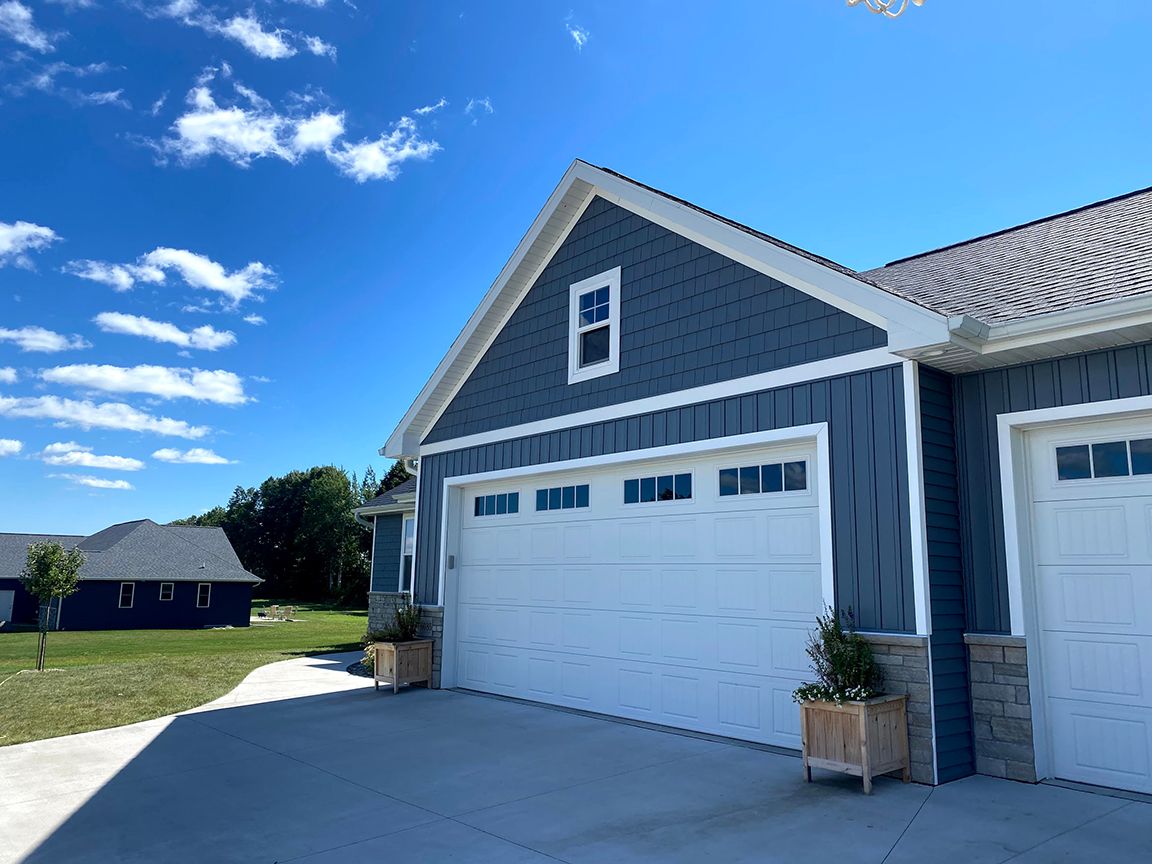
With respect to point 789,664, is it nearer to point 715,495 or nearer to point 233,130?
point 715,495

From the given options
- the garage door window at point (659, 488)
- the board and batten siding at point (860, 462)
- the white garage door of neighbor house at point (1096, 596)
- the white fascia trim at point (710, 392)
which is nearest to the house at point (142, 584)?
the white fascia trim at point (710, 392)

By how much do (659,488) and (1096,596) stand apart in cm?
401

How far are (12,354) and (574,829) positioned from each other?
99.0ft

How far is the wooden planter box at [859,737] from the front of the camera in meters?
5.42

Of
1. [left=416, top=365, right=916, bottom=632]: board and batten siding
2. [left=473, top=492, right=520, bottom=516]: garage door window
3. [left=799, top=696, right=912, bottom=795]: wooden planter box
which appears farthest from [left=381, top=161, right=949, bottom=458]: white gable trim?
[left=799, top=696, right=912, bottom=795]: wooden planter box

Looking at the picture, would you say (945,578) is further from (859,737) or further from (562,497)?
(562,497)

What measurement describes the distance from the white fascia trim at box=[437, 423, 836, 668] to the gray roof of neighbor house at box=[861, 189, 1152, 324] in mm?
1495

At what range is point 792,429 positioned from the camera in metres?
6.84

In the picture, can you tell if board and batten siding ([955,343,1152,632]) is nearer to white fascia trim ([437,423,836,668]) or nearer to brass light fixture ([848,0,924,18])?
white fascia trim ([437,423,836,668])

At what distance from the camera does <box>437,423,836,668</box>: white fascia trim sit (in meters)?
6.45

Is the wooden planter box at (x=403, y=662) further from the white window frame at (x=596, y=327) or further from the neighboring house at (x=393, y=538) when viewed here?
the neighboring house at (x=393, y=538)

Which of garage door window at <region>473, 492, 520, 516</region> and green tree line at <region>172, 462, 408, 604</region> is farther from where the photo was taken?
green tree line at <region>172, 462, 408, 604</region>

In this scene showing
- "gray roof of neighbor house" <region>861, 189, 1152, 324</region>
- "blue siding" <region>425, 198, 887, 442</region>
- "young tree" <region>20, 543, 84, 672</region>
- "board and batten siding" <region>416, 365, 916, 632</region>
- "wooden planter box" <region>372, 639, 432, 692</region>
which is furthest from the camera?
"young tree" <region>20, 543, 84, 672</region>

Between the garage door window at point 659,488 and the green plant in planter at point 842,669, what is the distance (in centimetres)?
225
